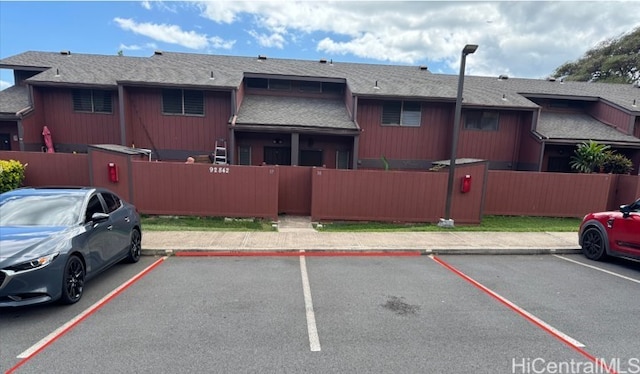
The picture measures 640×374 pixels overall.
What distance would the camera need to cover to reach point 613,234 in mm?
7012

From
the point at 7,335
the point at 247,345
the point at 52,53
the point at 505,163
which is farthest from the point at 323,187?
the point at 52,53

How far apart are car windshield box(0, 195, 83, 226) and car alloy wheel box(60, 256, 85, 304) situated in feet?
2.13

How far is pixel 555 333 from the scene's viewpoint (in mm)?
4016

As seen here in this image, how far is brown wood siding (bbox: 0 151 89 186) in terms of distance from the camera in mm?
10789

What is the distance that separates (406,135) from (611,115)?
38.2ft

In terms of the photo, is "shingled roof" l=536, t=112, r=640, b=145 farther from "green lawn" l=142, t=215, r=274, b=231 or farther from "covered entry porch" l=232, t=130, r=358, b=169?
"green lawn" l=142, t=215, r=274, b=231

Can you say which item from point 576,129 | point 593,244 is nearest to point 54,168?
point 593,244

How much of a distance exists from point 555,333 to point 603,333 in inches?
24.7

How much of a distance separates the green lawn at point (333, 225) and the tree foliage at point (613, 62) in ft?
105

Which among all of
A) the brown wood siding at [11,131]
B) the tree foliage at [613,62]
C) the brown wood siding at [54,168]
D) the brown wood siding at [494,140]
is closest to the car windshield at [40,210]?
the brown wood siding at [54,168]

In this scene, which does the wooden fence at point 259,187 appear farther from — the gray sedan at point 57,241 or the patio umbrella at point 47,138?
the gray sedan at point 57,241

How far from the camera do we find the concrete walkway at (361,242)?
296 inches

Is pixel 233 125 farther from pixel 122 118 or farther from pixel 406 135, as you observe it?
pixel 406 135

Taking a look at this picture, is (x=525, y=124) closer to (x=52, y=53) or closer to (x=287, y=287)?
(x=287, y=287)
